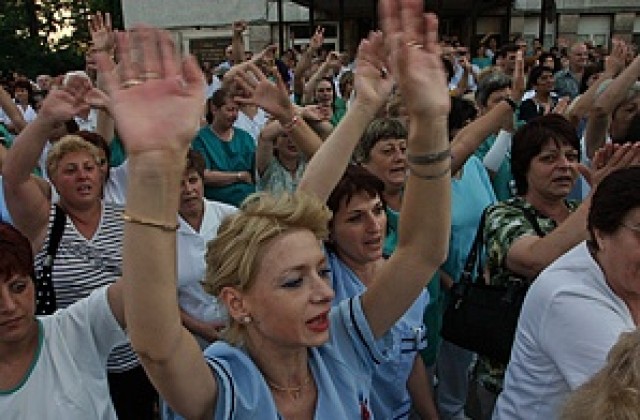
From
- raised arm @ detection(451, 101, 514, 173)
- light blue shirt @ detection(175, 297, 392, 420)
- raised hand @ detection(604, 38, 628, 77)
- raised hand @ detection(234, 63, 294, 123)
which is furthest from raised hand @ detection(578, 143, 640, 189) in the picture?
raised hand @ detection(604, 38, 628, 77)

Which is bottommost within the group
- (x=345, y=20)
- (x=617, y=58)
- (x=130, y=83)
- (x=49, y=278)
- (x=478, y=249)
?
(x=49, y=278)

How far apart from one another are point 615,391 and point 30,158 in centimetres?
210

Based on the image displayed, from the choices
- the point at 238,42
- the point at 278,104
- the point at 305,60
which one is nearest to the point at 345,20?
the point at 305,60

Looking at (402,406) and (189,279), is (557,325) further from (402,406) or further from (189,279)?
(189,279)

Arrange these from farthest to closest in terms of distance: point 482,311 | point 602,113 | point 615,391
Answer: point 602,113 < point 482,311 < point 615,391

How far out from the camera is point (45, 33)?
31.0m

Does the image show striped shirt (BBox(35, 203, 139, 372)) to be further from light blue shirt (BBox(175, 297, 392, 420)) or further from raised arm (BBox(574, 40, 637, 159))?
raised arm (BBox(574, 40, 637, 159))

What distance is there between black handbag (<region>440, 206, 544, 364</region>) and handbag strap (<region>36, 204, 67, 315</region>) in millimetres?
1480

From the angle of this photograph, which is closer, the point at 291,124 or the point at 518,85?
the point at 291,124

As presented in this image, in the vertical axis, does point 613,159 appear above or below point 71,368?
above

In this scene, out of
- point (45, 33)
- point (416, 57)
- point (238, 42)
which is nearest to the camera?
point (416, 57)

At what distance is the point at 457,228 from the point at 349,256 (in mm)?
1103

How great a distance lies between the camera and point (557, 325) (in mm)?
1698

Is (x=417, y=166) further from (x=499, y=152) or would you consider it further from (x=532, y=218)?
(x=499, y=152)
